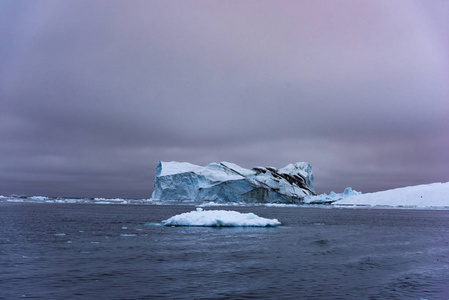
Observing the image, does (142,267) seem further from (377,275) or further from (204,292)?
(377,275)

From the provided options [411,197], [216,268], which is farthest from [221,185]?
[216,268]

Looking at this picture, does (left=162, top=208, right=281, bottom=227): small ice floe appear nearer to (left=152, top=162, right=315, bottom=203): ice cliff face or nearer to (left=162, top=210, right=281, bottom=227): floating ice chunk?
(left=162, top=210, right=281, bottom=227): floating ice chunk

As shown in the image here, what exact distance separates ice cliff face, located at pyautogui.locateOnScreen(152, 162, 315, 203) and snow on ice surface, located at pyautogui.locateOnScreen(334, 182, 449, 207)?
15.1 metres

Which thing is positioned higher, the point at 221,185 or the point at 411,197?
the point at 221,185

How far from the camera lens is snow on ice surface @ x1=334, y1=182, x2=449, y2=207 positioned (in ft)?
254

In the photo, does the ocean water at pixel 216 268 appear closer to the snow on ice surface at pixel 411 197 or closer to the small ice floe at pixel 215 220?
the small ice floe at pixel 215 220

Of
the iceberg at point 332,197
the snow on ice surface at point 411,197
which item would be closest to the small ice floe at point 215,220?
the snow on ice surface at point 411,197

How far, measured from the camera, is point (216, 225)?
96.7 feet

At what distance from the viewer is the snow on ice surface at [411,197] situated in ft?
254

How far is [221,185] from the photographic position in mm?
81562

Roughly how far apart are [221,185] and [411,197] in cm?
4046

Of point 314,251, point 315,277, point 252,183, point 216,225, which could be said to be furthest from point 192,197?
point 315,277

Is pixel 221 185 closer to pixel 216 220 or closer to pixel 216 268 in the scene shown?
pixel 216 220

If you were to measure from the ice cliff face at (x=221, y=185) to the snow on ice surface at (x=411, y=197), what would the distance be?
595 inches
